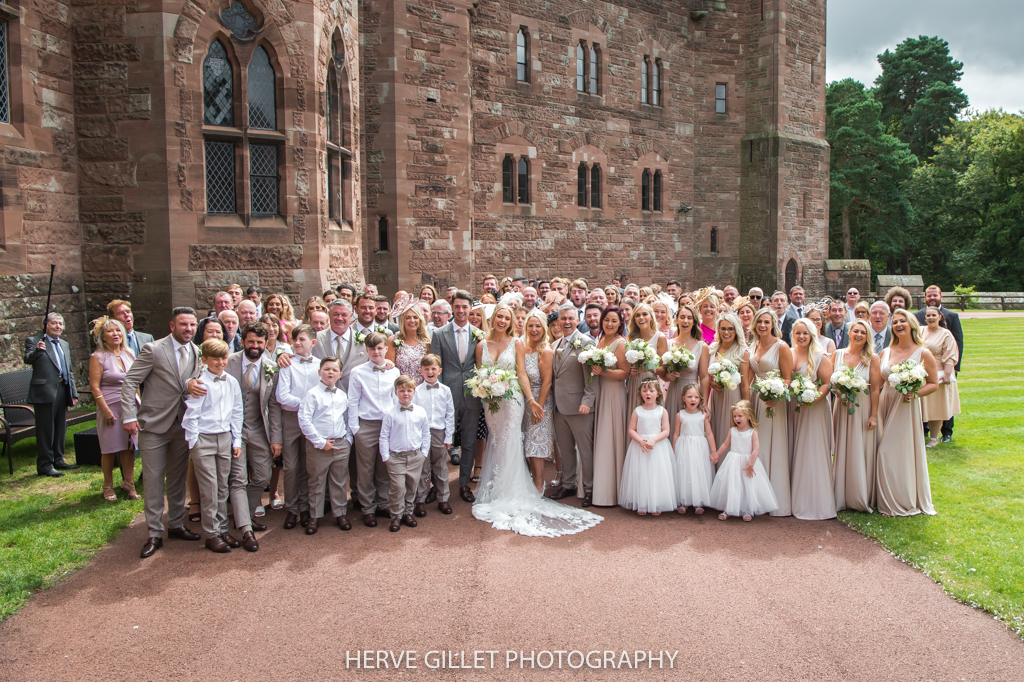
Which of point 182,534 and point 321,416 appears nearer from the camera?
point 182,534

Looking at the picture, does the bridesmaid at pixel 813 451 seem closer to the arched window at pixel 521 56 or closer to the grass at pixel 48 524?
the grass at pixel 48 524

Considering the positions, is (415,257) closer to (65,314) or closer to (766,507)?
(65,314)

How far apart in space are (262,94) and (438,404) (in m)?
7.73

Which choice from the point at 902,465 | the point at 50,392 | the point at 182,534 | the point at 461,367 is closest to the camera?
the point at 182,534

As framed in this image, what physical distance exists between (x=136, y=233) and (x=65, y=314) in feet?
5.54

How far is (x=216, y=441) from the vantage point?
666 centimetres

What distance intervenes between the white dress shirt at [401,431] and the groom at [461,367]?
1.07 metres

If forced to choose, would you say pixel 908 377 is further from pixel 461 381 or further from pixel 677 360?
pixel 461 381

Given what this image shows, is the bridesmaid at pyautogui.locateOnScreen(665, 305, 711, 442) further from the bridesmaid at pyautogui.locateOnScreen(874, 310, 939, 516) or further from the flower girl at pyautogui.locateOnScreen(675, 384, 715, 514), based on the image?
the bridesmaid at pyautogui.locateOnScreen(874, 310, 939, 516)

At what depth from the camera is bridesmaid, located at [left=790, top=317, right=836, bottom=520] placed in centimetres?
757

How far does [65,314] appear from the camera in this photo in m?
12.1

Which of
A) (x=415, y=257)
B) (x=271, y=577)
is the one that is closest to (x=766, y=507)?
(x=271, y=577)

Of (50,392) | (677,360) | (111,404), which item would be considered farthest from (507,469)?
(50,392)

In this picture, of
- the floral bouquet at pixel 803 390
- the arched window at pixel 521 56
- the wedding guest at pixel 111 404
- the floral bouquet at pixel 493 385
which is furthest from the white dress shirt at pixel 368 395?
the arched window at pixel 521 56
